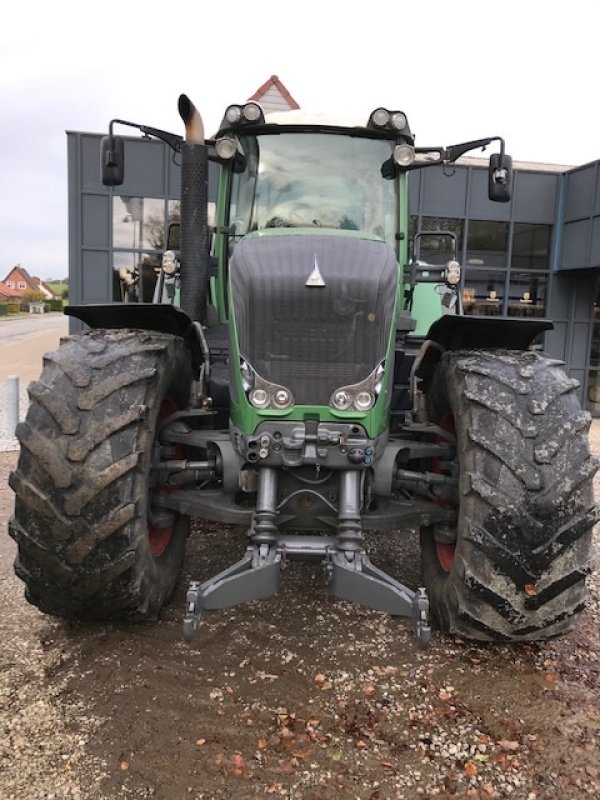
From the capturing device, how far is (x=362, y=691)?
327 cm

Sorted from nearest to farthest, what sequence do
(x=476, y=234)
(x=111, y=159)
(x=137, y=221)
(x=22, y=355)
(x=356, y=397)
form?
(x=356, y=397), (x=111, y=159), (x=137, y=221), (x=476, y=234), (x=22, y=355)

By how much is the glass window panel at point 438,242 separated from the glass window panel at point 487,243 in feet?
0.86

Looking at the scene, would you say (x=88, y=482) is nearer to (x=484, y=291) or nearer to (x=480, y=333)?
(x=480, y=333)

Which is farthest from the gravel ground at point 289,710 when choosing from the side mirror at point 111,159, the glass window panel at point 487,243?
the glass window panel at point 487,243

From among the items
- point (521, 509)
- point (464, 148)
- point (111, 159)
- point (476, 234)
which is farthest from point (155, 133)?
point (476, 234)

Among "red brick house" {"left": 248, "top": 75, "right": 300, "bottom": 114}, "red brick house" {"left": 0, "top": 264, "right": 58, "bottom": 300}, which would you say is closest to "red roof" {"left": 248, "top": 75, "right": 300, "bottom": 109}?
"red brick house" {"left": 248, "top": 75, "right": 300, "bottom": 114}

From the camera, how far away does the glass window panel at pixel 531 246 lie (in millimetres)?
13992

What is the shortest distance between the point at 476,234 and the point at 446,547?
36.4 feet

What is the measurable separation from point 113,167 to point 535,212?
36.0ft

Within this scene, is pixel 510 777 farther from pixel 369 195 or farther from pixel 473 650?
pixel 369 195

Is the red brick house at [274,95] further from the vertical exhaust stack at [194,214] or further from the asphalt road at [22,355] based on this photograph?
the vertical exhaust stack at [194,214]

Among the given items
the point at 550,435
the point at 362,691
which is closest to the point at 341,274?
the point at 550,435

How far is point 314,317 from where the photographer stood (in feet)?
10.9

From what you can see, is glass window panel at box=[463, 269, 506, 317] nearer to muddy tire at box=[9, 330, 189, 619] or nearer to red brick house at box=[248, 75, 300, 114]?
red brick house at box=[248, 75, 300, 114]
